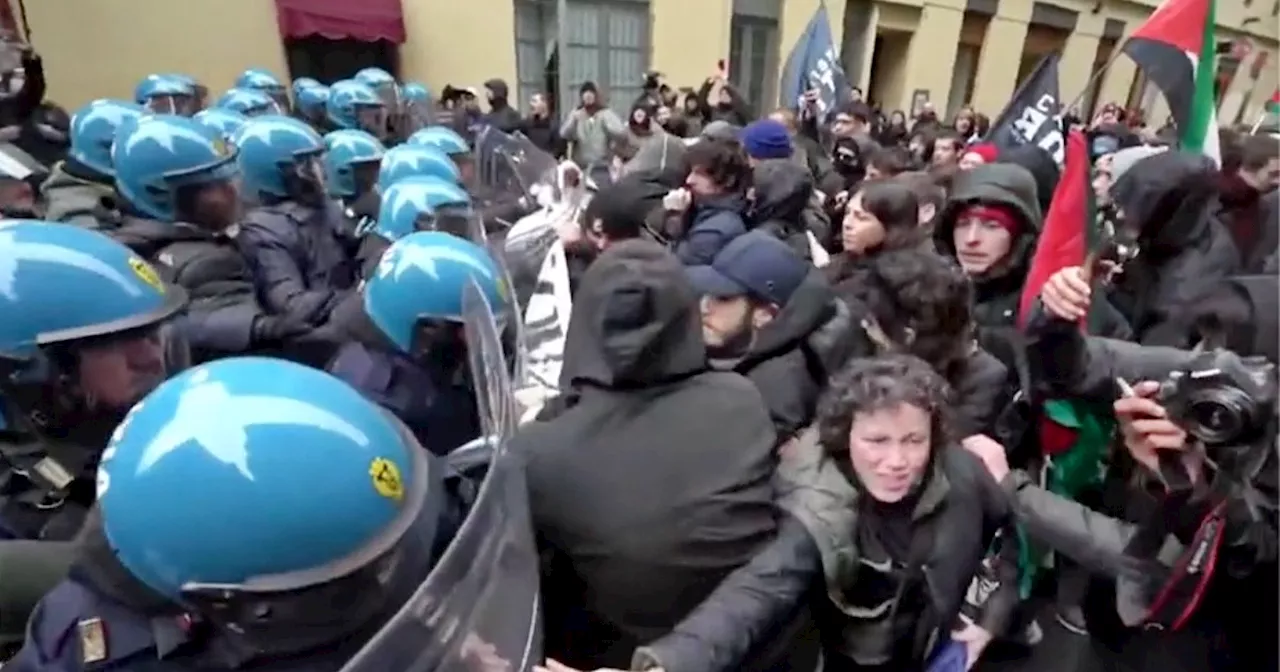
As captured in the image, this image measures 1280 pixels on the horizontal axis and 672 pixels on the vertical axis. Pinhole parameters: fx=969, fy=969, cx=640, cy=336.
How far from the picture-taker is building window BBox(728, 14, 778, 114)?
13.7 meters

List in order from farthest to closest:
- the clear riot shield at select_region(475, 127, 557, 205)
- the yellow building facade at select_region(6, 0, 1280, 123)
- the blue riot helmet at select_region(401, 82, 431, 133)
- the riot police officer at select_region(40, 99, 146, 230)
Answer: the yellow building facade at select_region(6, 0, 1280, 123) → the blue riot helmet at select_region(401, 82, 431, 133) → the clear riot shield at select_region(475, 127, 557, 205) → the riot police officer at select_region(40, 99, 146, 230)

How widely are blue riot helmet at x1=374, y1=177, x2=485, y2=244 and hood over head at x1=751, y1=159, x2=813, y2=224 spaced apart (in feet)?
3.47

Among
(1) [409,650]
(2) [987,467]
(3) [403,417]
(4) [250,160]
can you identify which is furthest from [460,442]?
(4) [250,160]

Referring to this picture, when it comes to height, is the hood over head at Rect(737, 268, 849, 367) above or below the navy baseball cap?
below

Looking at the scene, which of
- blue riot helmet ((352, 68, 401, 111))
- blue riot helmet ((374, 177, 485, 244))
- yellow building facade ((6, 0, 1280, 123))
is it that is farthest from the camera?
yellow building facade ((6, 0, 1280, 123))

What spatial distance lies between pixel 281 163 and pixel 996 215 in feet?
8.13

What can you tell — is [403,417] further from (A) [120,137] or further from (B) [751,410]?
(A) [120,137]

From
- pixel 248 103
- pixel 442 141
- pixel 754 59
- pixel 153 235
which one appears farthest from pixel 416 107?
pixel 754 59

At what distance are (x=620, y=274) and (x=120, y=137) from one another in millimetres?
2473

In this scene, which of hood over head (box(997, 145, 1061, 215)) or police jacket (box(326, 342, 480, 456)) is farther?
hood over head (box(997, 145, 1061, 215))

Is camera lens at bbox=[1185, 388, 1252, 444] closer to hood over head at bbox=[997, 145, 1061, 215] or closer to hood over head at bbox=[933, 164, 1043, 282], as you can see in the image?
hood over head at bbox=[933, 164, 1043, 282]

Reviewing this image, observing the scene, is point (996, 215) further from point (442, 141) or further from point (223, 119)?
point (223, 119)

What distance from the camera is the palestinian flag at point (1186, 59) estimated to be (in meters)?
3.22

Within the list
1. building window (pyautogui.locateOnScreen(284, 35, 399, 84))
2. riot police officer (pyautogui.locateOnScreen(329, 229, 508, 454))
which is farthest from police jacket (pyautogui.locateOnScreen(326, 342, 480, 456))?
building window (pyautogui.locateOnScreen(284, 35, 399, 84))
